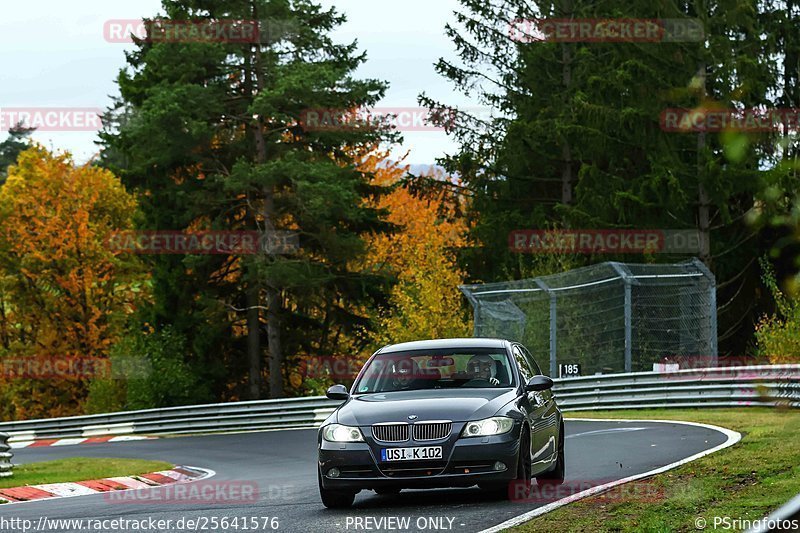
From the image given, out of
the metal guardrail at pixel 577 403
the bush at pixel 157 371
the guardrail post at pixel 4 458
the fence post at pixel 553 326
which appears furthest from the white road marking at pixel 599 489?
the bush at pixel 157 371

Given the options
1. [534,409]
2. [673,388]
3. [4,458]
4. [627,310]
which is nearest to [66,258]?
[627,310]

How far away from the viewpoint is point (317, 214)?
47.7 meters

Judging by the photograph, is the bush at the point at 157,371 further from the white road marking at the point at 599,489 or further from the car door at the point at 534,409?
the car door at the point at 534,409

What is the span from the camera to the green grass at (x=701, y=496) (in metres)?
9.31

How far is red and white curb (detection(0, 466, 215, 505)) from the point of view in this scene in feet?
55.1

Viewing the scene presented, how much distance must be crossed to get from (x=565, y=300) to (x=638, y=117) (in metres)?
9.22

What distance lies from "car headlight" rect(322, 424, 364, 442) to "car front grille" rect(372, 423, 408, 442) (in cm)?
15

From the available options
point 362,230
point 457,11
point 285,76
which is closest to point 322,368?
point 362,230

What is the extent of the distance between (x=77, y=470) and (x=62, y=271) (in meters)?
41.0

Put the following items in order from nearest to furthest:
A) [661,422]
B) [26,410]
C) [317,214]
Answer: [661,422] < [317,214] < [26,410]

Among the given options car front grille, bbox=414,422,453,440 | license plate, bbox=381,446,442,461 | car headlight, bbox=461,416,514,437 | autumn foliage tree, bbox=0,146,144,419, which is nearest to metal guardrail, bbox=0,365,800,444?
car headlight, bbox=461,416,514,437

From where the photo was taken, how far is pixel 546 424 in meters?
12.7

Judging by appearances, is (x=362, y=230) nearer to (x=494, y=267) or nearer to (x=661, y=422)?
(x=494, y=267)

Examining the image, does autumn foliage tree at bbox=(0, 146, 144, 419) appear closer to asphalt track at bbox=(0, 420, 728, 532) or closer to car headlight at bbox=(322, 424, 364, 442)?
asphalt track at bbox=(0, 420, 728, 532)
